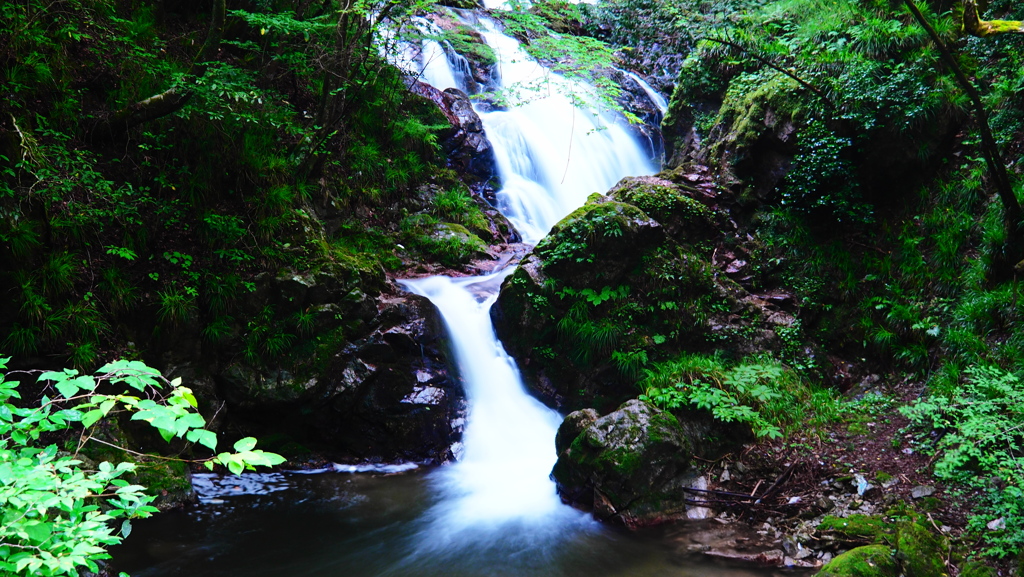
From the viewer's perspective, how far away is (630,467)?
16.4ft

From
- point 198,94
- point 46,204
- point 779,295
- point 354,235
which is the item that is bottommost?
point 779,295

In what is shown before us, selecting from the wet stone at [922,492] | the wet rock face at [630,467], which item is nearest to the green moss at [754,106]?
the wet rock face at [630,467]

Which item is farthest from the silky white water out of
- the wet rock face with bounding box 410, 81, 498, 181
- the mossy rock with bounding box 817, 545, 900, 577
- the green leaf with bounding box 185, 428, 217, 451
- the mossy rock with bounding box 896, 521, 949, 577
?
the wet rock face with bounding box 410, 81, 498, 181

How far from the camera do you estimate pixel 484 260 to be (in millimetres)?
9031

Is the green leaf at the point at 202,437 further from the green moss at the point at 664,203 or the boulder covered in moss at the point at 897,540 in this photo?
the green moss at the point at 664,203

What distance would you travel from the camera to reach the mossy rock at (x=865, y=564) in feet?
Answer: 11.8

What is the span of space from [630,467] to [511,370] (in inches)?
101

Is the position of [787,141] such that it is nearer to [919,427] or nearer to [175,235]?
[919,427]

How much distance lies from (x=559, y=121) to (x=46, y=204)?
1060cm

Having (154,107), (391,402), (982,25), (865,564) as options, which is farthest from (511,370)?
(982,25)

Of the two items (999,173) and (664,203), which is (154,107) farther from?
(999,173)

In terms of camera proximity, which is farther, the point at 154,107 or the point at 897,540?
the point at 154,107

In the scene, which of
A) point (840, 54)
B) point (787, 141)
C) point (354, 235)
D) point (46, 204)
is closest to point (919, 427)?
point (787, 141)

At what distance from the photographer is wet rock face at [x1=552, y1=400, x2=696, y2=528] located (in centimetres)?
496
